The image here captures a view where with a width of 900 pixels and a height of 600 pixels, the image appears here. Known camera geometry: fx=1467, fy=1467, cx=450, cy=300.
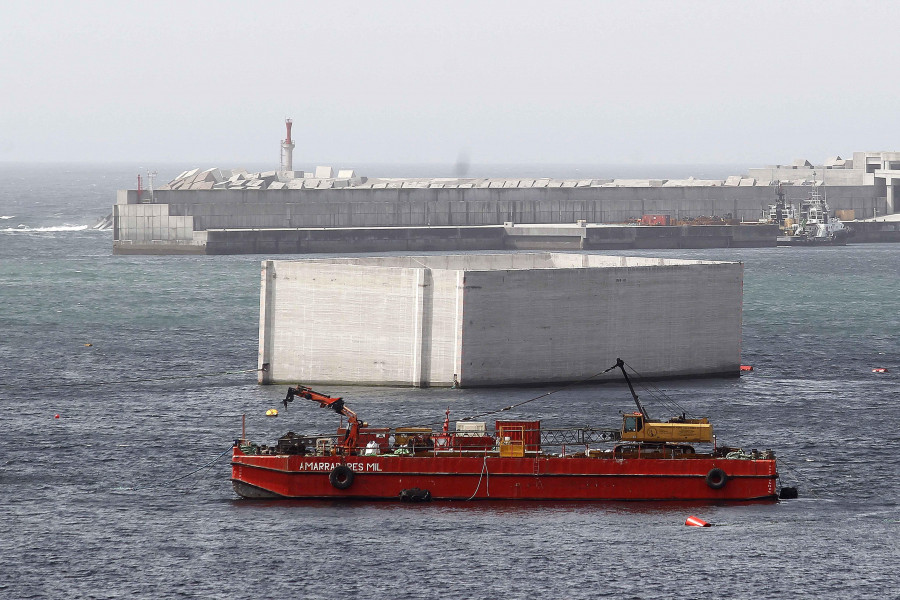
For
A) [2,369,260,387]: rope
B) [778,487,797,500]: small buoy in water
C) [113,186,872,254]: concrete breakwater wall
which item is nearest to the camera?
[778,487,797,500]: small buoy in water

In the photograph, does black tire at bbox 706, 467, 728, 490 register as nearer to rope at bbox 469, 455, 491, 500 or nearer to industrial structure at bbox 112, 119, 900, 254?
rope at bbox 469, 455, 491, 500

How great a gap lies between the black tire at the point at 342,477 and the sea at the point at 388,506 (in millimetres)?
716

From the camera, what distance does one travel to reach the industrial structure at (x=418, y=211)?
6506 inches

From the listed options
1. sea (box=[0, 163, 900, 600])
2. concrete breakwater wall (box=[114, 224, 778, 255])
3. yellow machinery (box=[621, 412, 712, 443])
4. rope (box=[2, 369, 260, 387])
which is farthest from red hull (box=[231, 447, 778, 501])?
concrete breakwater wall (box=[114, 224, 778, 255])

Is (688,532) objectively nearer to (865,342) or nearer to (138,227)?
(865,342)

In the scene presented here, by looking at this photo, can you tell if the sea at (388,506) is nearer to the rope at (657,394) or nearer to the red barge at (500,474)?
the red barge at (500,474)

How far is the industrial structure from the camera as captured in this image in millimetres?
165250

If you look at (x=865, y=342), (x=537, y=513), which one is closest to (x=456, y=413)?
(x=537, y=513)

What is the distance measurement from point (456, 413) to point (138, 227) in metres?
109

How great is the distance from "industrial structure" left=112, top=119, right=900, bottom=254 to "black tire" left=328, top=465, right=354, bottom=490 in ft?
380

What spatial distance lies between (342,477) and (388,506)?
187cm

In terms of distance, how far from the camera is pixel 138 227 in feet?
541

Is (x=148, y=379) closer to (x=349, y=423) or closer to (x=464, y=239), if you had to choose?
(x=349, y=423)

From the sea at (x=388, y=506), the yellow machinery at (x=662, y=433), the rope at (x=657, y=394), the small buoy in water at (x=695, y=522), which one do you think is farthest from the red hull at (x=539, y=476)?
the rope at (x=657, y=394)
